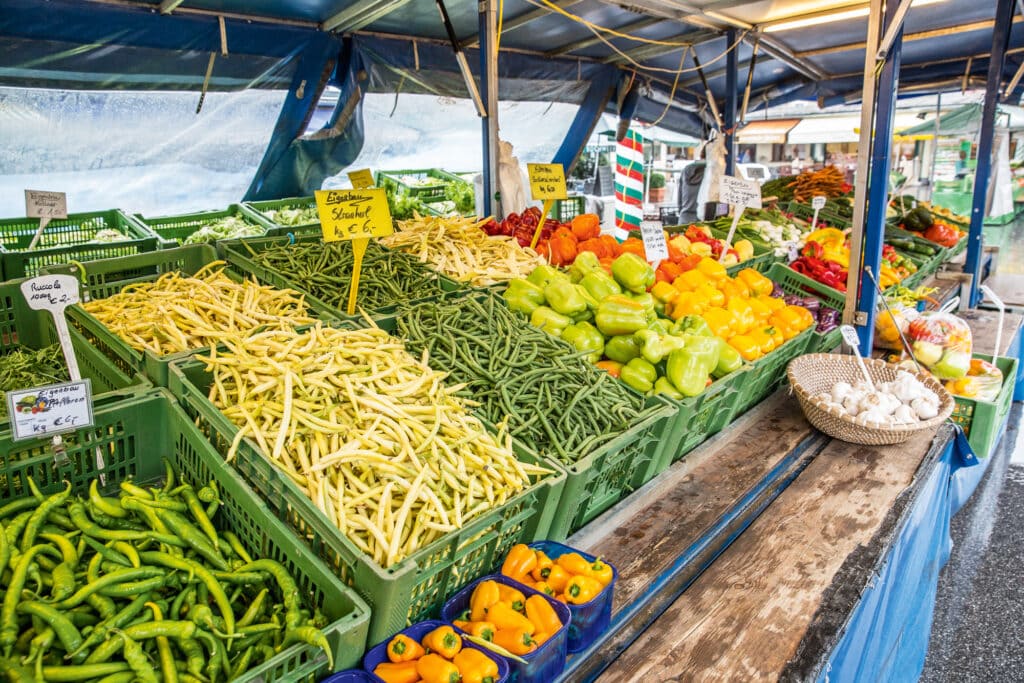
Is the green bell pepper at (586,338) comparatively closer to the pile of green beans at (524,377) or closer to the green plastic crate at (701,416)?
the pile of green beans at (524,377)

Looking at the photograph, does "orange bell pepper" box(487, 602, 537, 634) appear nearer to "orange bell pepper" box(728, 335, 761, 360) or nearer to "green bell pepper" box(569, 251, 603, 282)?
"orange bell pepper" box(728, 335, 761, 360)

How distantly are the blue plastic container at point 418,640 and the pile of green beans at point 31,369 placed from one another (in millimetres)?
2039

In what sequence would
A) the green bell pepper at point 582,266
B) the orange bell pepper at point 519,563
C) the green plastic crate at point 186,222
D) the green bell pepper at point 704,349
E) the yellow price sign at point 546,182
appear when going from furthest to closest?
the green plastic crate at point 186,222
the yellow price sign at point 546,182
the green bell pepper at point 582,266
the green bell pepper at point 704,349
the orange bell pepper at point 519,563

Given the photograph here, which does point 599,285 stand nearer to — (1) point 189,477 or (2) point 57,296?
(1) point 189,477

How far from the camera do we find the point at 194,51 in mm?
5797

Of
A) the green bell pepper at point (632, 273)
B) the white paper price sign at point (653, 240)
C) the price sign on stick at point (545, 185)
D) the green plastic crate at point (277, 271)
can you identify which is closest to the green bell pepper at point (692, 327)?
the green bell pepper at point (632, 273)

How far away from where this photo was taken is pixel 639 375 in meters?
2.79

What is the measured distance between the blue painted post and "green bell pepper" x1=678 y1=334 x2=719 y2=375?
1.76 meters

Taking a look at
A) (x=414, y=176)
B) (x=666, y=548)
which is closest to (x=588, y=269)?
(x=666, y=548)

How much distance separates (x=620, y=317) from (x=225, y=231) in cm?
471

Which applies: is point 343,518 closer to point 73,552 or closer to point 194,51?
point 73,552

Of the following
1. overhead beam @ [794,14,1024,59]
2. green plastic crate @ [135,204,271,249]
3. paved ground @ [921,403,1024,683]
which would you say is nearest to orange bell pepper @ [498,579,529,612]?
paved ground @ [921,403,1024,683]

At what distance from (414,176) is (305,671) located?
26.6 ft

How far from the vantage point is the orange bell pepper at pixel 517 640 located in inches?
59.7
